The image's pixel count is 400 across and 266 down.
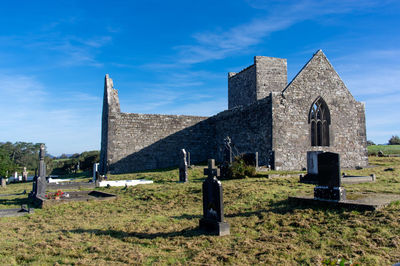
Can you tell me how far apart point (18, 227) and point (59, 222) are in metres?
1.01

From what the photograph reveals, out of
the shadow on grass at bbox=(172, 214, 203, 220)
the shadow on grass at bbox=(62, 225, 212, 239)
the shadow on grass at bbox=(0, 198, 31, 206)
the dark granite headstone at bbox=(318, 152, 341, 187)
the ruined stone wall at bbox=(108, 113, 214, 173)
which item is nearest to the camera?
the shadow on grass at bbox=(62, 225, 212, 239)

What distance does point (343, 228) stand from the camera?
6.53 m

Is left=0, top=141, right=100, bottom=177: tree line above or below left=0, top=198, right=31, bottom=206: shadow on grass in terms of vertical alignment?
above

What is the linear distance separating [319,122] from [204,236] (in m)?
15.8

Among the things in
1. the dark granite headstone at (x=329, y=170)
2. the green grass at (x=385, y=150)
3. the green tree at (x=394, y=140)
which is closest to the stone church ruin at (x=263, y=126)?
the dark granite headstone at (x=329, y=170)

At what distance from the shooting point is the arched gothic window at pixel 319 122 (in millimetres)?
20000

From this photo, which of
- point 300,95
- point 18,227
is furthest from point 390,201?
point 300,95

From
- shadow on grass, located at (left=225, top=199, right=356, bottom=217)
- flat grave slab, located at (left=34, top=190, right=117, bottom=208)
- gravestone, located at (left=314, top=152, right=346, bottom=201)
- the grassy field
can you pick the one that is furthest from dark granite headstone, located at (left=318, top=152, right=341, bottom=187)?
flat grave slab, located at (left=34, top=190, right=117, bottom=208)

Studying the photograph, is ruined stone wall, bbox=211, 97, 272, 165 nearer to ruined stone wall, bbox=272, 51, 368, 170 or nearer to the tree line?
ruined stone wall, bbox=272, 51, 368, 170

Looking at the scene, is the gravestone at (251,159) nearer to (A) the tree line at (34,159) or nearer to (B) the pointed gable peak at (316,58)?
(B) the pointed gable peak at (316,58)

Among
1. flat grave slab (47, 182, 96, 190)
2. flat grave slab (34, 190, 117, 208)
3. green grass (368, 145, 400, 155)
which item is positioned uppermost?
green grass (368, 145, 400, 155)

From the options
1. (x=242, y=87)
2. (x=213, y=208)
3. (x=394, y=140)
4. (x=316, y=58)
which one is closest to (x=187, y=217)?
(x=213, y=208)

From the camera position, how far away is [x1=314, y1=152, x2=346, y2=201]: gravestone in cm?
805

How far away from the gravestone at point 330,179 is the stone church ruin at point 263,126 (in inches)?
375
